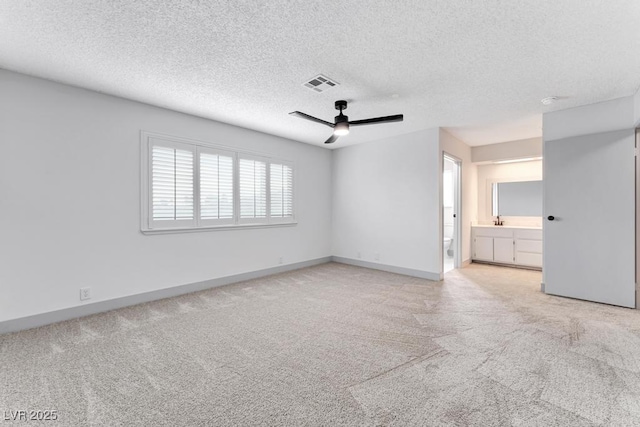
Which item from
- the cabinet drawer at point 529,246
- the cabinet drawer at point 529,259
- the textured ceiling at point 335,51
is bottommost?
→ the cabinet drawer at point 529,259

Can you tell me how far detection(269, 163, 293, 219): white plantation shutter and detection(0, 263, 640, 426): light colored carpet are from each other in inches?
84.9

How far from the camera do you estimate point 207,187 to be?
447cm

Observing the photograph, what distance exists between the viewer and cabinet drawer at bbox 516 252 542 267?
17.8ft

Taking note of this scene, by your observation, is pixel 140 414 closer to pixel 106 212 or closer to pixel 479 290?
pixel 106 212

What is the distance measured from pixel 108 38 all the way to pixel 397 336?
3.67 meters

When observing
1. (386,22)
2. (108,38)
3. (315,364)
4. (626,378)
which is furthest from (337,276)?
(108,38)

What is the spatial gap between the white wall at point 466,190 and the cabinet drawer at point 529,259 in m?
0.90

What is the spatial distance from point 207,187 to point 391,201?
3.34 metres

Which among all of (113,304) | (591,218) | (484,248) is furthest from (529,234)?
(113,304)

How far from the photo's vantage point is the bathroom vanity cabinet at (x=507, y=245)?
548 cm

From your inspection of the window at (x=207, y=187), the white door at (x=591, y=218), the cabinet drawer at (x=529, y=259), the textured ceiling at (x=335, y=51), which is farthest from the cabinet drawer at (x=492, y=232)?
the window at (x=207, y=187)

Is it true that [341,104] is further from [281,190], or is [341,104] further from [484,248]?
[484,248]

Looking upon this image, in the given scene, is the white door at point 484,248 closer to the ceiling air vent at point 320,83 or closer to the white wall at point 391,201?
the white wall at point 391,201

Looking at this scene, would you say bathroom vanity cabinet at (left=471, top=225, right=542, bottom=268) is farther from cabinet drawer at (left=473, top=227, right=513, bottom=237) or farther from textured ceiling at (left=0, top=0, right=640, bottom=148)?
textured ceiling at (left=0, top=0, right=640, bottom=148)
